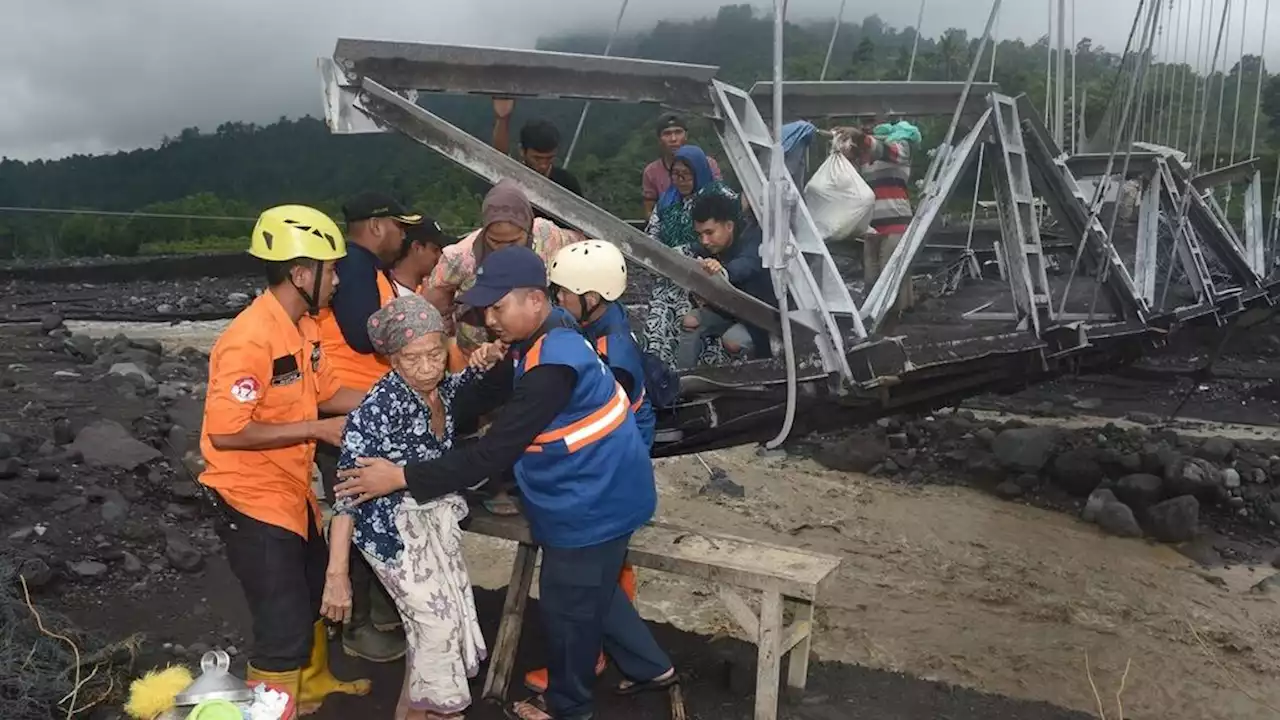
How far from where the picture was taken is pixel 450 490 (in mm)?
3098

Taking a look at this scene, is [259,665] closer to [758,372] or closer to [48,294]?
[758,372]

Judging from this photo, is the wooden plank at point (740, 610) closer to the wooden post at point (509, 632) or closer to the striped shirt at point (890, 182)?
the wooden post at point (509, 632)

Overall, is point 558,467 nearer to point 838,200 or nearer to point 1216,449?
point 838,200

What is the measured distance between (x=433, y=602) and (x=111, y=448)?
166 inches

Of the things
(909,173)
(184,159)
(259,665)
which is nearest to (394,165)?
(184,159)

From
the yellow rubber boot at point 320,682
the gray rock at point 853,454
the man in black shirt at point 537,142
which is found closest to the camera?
the yellow rubber boot at point 320,682

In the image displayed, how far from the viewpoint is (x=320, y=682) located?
12.4ft

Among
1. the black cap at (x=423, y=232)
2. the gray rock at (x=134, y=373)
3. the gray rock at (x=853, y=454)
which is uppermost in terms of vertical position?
the black cap at (x=423, y=232)

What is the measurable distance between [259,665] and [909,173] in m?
5.81

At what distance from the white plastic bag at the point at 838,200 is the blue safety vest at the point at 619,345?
7.07 ft

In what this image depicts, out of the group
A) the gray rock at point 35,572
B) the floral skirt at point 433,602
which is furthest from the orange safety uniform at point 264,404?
the gray rock at point 35,572

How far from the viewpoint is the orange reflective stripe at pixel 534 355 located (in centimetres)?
306

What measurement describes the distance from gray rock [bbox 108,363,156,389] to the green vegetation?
149 inches

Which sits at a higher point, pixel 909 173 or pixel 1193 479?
pixel 909 173
